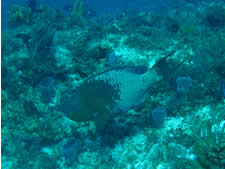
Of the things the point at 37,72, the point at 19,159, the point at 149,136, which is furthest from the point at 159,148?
the point at 37,72

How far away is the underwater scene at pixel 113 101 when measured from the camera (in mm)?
3074

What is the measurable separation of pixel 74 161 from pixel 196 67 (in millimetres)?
2837

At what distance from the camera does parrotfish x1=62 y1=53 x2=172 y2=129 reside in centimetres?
306

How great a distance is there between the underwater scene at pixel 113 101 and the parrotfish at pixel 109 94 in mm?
14

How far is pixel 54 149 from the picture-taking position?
3.95 metres

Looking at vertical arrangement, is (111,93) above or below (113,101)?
above

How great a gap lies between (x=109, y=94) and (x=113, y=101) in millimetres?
113

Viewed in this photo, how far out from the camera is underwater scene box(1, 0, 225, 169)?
307cm

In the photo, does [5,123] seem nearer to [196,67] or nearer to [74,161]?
[74,161]

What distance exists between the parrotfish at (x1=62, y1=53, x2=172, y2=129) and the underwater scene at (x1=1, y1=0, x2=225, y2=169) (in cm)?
1

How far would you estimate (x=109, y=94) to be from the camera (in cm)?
314

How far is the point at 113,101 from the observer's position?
123 inches

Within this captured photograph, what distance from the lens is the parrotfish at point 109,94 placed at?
3.06 metres

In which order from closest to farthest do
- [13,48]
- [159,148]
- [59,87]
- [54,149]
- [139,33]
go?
[159,148]
[54,149]
[59,87]
[13,48]
[139,33]
